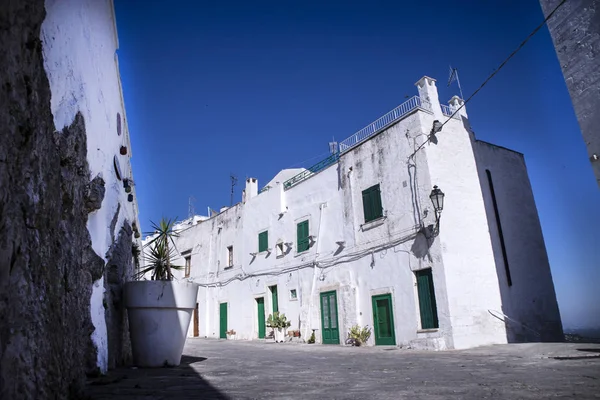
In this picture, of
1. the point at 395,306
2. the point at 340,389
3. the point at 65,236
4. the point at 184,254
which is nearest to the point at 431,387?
the point at 340,389

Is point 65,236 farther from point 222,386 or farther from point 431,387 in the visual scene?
point 431,387

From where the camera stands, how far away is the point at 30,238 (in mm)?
1922

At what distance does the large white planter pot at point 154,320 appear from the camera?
16.3ft

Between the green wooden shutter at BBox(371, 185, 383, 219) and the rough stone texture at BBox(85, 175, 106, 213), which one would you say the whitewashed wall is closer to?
the green wooden shutter at BBox(371, 185, 383, 219)

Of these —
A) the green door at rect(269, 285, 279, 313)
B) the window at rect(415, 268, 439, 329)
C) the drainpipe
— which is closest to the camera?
the window at rect(415, 268, 439, 329)

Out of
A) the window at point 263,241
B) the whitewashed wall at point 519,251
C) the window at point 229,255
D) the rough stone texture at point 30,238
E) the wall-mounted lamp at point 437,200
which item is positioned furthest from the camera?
the window at point 229,255

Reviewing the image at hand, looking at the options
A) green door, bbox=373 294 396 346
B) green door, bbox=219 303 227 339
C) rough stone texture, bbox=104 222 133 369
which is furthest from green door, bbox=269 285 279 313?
rough stone texture, bbox=104 222 133 369

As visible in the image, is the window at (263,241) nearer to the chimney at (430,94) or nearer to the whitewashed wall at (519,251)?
the chimney at (430,94)

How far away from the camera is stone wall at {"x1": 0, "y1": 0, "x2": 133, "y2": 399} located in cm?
168

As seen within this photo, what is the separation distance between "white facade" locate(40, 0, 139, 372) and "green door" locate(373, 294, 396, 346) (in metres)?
8.34

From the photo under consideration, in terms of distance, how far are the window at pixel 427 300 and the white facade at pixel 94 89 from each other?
809 centimetres

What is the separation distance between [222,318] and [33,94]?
19.4m

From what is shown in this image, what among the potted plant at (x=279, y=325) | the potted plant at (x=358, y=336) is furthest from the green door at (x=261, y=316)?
the potted plant at (x=358, y=336)

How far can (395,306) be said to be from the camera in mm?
11711
